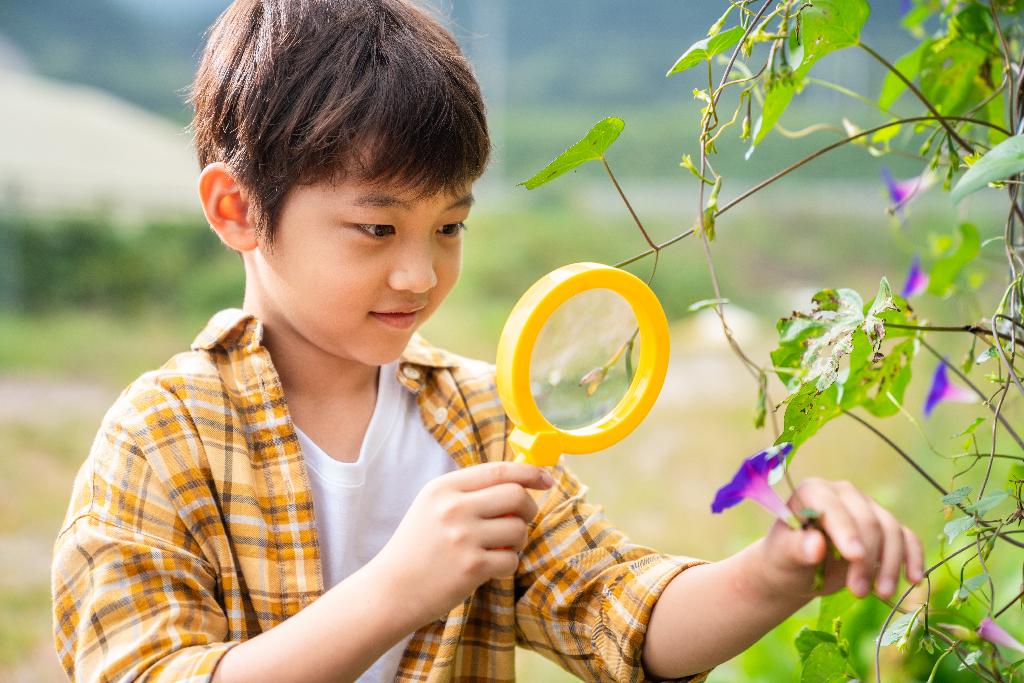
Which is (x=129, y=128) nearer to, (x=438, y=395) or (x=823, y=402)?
(x=438, y=395)

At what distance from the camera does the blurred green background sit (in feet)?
11.8

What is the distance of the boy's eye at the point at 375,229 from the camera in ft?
2.82

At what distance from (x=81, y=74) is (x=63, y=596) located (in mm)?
3893

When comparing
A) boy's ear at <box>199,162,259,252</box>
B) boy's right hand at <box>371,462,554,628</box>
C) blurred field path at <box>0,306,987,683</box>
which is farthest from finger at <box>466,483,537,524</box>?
blurred field path at <box>0,306,987,683</box>

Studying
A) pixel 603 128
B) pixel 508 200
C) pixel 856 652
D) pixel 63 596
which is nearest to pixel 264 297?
pixel 63 596

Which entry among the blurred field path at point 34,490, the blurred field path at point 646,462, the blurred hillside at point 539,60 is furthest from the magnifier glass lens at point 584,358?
the blurred hillside at point 539,60

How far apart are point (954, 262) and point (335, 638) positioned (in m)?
0.62

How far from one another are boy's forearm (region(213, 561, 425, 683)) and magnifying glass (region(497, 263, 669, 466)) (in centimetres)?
14

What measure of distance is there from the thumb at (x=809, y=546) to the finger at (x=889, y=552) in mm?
36

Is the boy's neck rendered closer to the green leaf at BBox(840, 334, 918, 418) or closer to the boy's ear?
the boy's ear

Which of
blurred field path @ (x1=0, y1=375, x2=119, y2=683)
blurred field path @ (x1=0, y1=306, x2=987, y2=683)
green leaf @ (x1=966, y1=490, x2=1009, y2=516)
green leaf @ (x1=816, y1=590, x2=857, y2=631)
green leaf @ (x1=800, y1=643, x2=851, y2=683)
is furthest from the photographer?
blurred field path @ (x1=0, y1=306, x2=987, y2=683)

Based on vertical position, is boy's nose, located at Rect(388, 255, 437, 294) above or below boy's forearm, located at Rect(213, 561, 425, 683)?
above

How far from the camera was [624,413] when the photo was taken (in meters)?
0.73

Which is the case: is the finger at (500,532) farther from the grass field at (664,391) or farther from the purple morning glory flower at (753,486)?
the grass field at (664,391)
